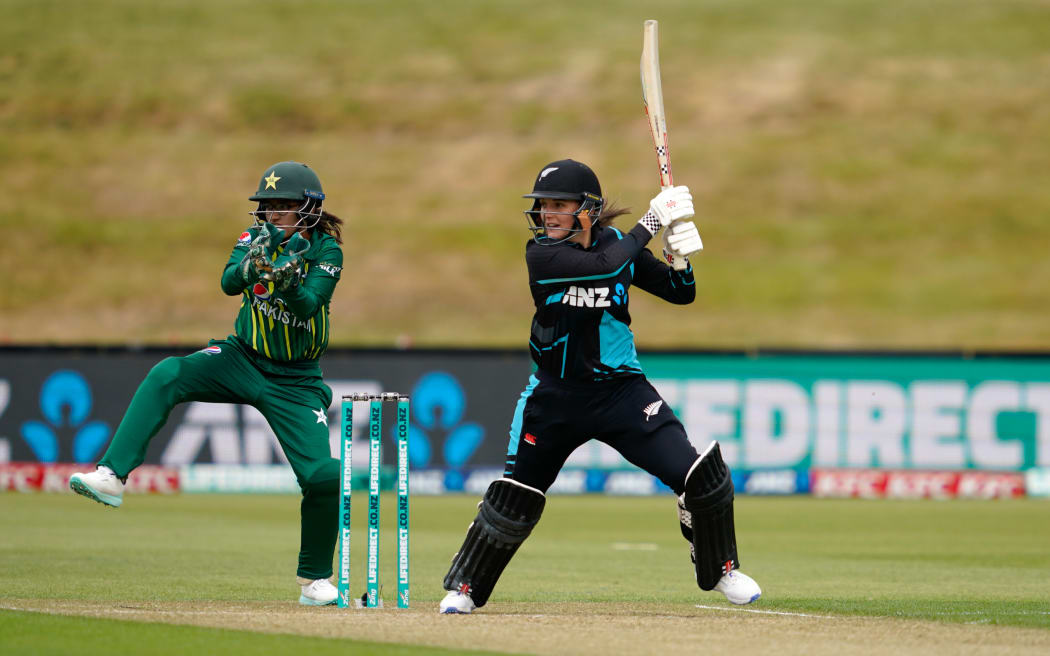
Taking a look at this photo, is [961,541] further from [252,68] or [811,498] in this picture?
[252,68]

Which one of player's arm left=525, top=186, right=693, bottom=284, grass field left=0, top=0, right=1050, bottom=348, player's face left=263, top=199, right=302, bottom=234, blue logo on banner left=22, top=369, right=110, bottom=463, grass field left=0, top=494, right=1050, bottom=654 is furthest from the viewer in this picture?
grass field left=0, top=0, right=1050, bottom=348

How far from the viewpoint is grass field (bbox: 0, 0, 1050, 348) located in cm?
3284

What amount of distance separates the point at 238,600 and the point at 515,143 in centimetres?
3241

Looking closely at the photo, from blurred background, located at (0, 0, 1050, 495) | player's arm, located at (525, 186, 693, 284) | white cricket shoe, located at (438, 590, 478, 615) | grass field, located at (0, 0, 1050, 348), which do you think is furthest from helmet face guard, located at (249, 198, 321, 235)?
grass field, located at (0, 0, 1050, 348)

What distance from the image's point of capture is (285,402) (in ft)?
24.9

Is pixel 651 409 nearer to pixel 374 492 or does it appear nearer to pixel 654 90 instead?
pixel 374 492

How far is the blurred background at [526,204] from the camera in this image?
18000 mm

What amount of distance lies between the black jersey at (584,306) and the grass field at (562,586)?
3.75 ft

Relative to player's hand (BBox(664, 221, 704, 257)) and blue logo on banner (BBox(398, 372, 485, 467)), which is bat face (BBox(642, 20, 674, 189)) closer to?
player's hand (BBox(664, 221, 704, 257))

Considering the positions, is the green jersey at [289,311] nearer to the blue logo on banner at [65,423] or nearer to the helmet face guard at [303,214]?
the helmet face guard at [303,214]

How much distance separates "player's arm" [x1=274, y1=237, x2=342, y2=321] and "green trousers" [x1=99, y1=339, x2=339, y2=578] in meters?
0.39

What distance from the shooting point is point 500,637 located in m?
6.19

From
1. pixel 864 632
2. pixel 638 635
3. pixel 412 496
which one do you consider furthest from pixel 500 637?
pixel 412 496

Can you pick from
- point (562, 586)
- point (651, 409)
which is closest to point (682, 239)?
point (651, 409)
